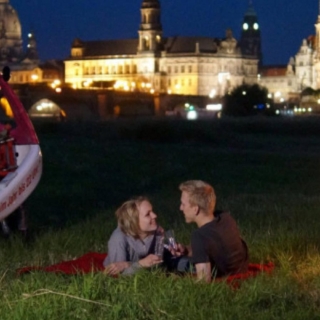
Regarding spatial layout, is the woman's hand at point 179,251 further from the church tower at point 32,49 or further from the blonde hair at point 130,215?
the church tower at point 32,49

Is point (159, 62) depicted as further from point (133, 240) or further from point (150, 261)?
point (150, 261)

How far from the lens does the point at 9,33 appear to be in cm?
15912

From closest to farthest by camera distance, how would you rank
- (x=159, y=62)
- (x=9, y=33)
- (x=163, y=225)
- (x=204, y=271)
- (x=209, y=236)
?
(x=204, y=271) < (x=209, y=236) < (x=163, y=225) < (x=159, y=62) < (x=9, y=33)

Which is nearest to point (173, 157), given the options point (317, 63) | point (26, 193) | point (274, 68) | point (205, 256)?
point (26, 193)

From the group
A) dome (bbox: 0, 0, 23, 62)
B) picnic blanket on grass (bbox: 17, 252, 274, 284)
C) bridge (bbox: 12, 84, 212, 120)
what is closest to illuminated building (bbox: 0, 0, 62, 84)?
dome (bbox: 0, 0, 23, 62)

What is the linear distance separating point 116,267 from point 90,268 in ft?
1.30

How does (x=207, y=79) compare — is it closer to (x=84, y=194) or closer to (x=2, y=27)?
(x=2, y=27)

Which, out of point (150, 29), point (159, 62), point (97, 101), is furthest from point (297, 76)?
point (97, 101)

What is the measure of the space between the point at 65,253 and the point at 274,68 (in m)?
165

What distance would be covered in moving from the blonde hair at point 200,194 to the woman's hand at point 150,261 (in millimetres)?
492

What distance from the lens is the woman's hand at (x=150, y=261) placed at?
748cm

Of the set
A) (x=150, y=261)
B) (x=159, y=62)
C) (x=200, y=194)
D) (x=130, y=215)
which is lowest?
(x=159, y=62)

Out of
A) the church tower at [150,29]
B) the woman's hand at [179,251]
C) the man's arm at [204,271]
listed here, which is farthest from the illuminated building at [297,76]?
the man's arm at [204,271]

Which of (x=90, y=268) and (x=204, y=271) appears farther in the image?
(x=90, y=268)
